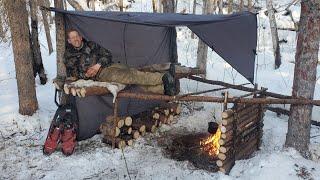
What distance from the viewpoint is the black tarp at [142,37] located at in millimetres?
5984

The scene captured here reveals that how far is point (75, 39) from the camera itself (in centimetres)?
638

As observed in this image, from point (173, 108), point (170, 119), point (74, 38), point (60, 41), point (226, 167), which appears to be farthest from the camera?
point (173, 108)

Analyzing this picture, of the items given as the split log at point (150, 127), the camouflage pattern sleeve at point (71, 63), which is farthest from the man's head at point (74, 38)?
the split log at point (150, 127)

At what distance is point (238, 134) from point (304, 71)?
137 centimetres

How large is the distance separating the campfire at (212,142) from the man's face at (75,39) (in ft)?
9.12

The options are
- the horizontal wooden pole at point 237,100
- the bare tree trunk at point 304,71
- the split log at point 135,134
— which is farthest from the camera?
the split log at point 135,134

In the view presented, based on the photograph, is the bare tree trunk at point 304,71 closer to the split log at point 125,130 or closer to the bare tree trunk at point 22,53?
the split log at point 125,130

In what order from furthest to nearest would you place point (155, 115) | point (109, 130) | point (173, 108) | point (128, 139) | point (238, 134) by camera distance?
point (173, 108), point (155, 115), point (128, 139), point (109, 130), point (238, 134)

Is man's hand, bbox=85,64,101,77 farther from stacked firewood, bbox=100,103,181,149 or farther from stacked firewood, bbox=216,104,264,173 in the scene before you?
stacked firewood, bbox=216,104,264,173

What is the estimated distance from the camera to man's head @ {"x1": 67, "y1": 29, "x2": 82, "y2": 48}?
6340mm

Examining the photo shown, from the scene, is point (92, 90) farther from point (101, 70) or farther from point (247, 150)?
point (247, 150)

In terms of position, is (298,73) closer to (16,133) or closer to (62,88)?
(62,88)

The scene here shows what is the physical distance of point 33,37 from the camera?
934 cm

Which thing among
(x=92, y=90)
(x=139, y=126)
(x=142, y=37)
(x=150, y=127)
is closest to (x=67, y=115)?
(x=92, y=90)
